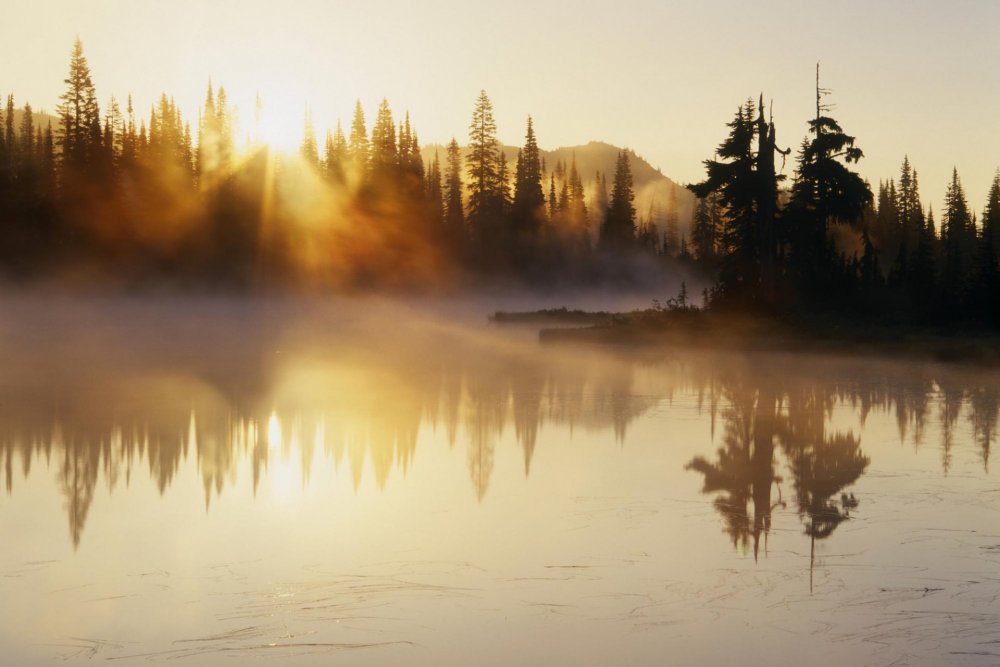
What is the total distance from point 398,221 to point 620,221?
2909cm

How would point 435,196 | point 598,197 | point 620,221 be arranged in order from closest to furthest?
point 620,221
point 435,196
point 598,197

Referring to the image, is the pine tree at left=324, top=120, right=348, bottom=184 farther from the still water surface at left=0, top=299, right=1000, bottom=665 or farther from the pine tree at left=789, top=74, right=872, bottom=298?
the still water surface at left=0, top=299, right=1000, bottom=665

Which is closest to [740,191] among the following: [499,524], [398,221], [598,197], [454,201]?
[499,524]

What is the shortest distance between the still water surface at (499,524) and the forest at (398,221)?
2119cm

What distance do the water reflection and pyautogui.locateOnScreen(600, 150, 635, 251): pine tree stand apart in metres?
78.0

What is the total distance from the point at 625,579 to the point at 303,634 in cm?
300

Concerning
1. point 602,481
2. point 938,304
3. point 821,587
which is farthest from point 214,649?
point 938,304

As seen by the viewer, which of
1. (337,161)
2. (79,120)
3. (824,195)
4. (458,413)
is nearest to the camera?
(458,413)

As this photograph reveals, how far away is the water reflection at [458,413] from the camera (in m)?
13.9

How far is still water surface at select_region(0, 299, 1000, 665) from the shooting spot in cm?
783

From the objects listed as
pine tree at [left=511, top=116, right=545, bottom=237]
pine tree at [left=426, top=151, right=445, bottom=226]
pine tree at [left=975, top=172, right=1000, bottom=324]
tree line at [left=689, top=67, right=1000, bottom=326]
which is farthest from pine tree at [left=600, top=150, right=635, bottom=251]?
pine tree at [left=975, top=172, right=1000, bottom=324]

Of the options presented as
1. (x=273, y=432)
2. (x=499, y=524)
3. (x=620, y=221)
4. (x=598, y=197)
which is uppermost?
(x=598, y=197)

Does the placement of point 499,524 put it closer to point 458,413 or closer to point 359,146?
point 458,413

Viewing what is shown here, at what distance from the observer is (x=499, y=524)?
11.4 m
